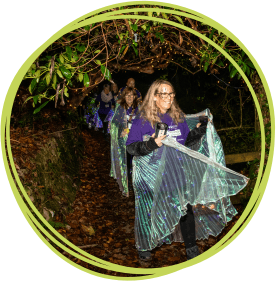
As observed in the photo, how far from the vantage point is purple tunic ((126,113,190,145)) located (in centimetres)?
255

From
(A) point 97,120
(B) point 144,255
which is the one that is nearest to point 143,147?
(B) point 144,255

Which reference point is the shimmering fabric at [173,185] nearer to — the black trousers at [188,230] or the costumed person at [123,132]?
the black trousers at [188,230]

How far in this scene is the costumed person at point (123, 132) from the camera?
4.43 metres

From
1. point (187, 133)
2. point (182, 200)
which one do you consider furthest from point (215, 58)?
point (182, 200)

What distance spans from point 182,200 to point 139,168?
0.57 meters

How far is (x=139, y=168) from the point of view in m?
2.67

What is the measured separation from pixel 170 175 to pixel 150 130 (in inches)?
21.0

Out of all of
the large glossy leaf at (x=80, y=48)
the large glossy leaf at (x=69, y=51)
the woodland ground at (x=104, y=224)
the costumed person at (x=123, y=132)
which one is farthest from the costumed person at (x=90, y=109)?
the large glossy leaf at (x=69, y=51)

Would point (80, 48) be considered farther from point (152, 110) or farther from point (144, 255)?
point (144, 255)

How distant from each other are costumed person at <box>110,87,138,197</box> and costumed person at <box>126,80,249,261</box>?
5.68 feet

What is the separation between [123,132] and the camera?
14.6 feet

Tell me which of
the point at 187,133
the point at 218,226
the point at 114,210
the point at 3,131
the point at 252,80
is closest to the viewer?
the point at 3,131

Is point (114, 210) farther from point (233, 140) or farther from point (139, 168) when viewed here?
point (233, 140)

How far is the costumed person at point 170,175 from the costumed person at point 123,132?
5.68ft
